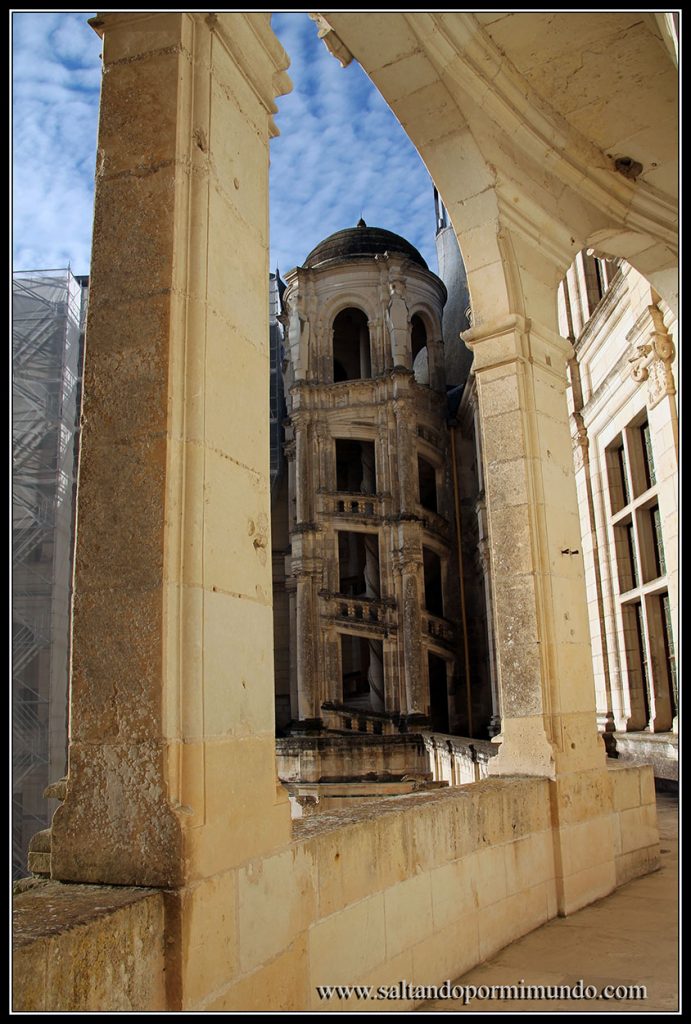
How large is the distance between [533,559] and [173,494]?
289 cm

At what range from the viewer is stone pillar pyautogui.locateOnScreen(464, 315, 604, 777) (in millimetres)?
4488

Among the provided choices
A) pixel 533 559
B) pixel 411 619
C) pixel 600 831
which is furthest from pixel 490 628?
pixel 533 559

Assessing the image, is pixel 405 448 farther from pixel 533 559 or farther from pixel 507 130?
pixel 533 559

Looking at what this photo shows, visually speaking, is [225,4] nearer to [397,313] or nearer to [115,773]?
[115,773]

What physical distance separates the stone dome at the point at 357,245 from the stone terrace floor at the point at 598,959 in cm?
1753

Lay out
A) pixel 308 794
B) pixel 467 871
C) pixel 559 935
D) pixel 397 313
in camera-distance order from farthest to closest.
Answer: pixel 397 313 → pixel 308 794 → pixel 559 935 → pixel 467 871

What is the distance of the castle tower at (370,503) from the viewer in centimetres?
1681

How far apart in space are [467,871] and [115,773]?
77.4 inches

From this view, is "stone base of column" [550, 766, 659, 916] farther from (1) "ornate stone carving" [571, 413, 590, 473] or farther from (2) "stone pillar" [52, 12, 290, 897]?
(1) "ornate stone carving" [571, 413, 590, 473]

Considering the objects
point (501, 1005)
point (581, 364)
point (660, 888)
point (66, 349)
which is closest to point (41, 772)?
point (66, 349)

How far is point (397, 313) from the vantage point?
18.8 m

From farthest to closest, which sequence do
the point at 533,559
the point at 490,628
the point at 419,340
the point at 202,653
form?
1. the point at 419,340
2. the point at 490,628
3. the point at 533,559
4. the point at 202,653

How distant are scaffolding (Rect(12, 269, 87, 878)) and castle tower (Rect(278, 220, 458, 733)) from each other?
4748mm

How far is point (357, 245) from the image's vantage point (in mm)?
20062
